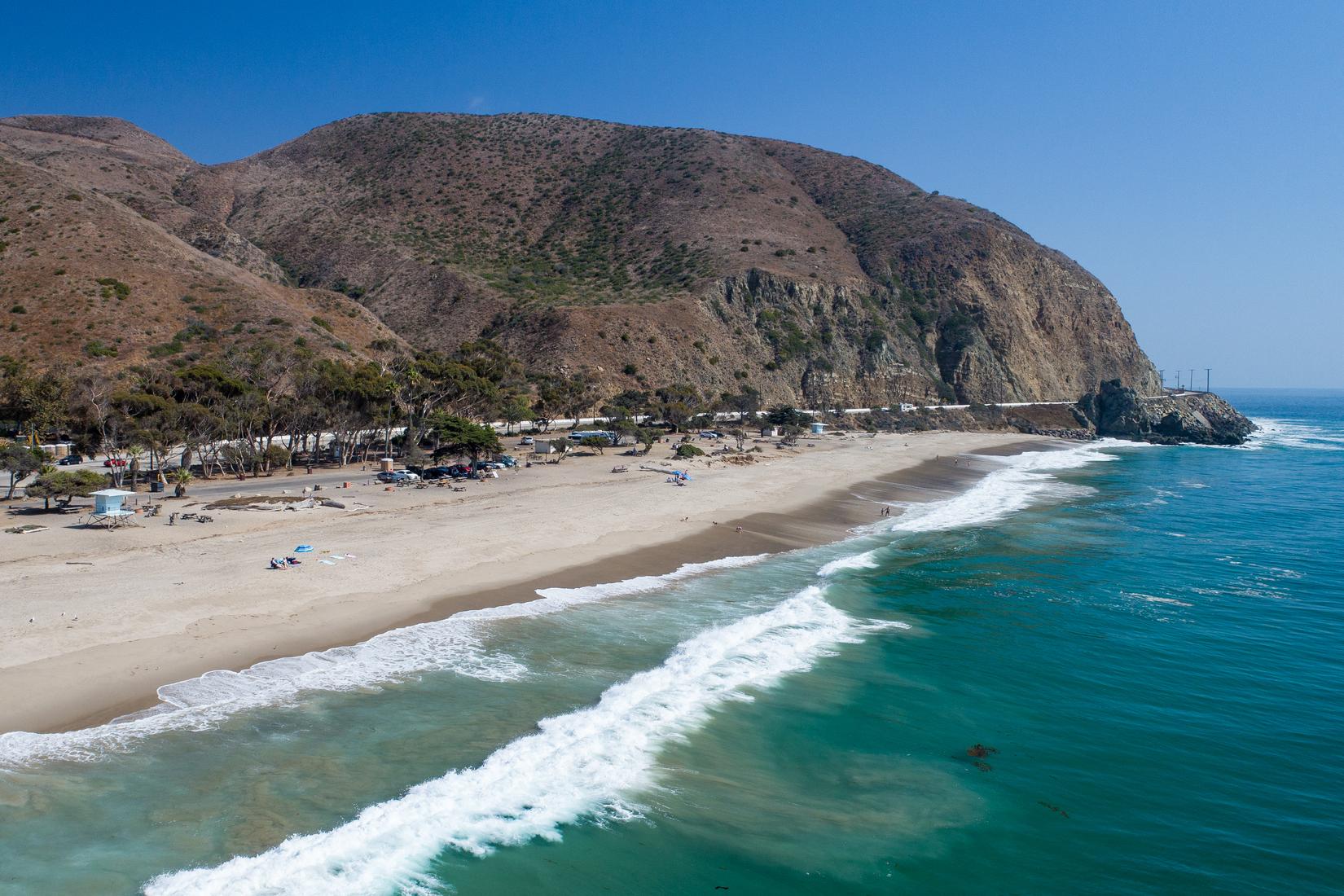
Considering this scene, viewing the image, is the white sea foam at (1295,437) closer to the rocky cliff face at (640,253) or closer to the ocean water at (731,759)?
the rocky cliff face at (640,253)

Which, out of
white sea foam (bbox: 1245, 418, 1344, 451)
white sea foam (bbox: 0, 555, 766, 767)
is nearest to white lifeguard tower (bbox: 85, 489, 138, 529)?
white sea foam (bbox: 0, 555, 766, 767)

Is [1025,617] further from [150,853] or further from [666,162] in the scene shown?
[666,162]

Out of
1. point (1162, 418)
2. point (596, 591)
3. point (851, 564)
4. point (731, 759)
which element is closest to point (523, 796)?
point (731, 759)

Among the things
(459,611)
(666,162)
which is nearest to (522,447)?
(459,611)

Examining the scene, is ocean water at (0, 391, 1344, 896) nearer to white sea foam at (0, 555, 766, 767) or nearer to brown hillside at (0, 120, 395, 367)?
white sea foam at (0, 555, 766, 767)

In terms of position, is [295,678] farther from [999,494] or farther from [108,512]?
[999,494]

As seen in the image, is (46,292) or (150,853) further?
(46,292)

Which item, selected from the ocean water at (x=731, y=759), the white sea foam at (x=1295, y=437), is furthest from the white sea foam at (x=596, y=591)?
the white sea foam at (x=1295, y=437)
